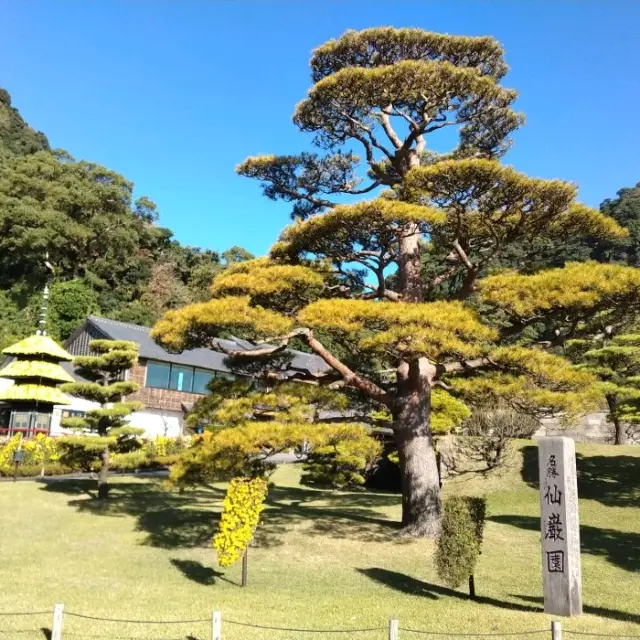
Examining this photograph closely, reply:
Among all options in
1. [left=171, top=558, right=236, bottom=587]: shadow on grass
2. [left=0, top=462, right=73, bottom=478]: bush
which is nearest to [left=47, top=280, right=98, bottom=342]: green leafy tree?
[left=0, top=462, right=73, bottom=478]: bush

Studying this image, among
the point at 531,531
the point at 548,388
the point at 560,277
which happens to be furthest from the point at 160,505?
the point at 560,277

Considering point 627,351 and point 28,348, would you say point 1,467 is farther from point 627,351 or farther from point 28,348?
point 627,351

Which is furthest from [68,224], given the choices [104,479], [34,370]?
[104,479]

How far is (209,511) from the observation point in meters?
13.8

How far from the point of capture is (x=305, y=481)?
1981 cm

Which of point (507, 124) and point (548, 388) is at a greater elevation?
point (507, 124)

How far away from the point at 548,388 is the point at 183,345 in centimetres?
666

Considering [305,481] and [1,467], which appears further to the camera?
[305,481]

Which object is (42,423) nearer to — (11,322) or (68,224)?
(11,322)

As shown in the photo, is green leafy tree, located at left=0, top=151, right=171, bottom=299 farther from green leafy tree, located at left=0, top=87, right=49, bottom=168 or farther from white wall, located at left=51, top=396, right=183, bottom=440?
white wall, located at left=51, top=396, right=183, bottom=440

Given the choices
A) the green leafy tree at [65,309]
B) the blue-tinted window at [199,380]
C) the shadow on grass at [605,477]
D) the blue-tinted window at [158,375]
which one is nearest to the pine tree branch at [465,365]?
the shadow on grass at [605,477]

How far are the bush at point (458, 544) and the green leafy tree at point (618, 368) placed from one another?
10.9 meters

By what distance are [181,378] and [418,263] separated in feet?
74.7

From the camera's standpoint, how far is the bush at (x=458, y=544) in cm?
703
